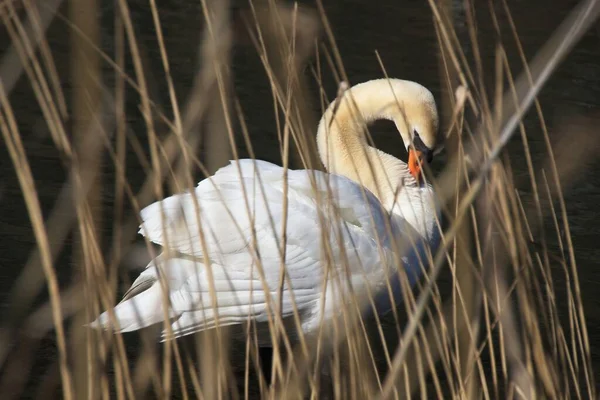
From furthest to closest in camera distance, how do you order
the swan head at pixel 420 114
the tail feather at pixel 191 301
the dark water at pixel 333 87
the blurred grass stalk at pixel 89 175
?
1. the dark water at pixel 333 87
2. the swan head at pixel 420 114
3. the tail feather at pixel 191 301
4. the blurred grass stalk at pixel 89 175

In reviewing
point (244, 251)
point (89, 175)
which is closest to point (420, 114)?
point (244, 251)

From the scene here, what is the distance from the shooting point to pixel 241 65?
7.03 m

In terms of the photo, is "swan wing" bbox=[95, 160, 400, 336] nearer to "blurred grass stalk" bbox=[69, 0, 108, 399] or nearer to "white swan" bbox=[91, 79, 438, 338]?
"white swan" bbox=[91, 79, 438, 338]

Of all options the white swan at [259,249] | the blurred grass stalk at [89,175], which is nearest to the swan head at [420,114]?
the white swan at [259,249]

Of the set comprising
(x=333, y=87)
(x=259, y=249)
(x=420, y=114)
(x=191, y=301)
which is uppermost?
(x=333, y=87)

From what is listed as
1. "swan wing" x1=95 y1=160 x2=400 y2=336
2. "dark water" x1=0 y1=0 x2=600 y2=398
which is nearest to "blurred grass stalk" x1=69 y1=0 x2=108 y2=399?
"dark water" x1=0 y1=0 x2=600 y2=398

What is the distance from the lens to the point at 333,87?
690 centimetres

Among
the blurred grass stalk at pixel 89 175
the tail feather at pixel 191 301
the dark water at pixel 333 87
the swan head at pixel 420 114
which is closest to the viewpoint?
the blurred grass stalk at pixel 89 175

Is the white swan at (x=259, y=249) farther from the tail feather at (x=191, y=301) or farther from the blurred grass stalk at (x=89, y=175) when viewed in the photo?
the blurred grass stalk at (x=89, y=175)

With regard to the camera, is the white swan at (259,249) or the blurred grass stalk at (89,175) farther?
the white swan at (259,249)

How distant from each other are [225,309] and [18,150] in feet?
4.35

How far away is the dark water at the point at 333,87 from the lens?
4156 mm

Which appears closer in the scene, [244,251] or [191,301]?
[191,301]

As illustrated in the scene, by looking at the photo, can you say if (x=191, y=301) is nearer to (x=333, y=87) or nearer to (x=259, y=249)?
(x=259, y=249)
